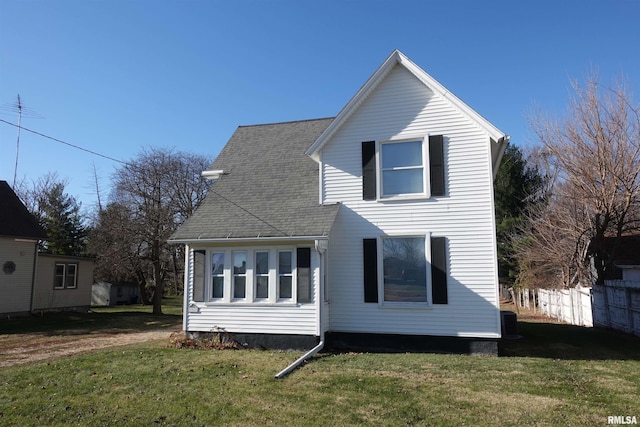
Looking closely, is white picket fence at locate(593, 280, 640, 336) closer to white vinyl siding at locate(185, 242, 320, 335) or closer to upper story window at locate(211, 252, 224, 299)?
white vinyl siding at locate(185, 242, 320, 335)

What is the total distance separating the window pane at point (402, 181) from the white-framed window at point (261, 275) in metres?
3.78

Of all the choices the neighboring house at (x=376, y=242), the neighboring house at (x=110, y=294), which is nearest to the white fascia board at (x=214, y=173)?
the neighboring house at (x=376, y=242)

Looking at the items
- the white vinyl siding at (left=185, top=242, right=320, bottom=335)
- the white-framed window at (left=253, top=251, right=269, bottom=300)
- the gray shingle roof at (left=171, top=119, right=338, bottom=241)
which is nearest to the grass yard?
the white vinyl siding at (left=185, top=242, right=320, bottom=335)

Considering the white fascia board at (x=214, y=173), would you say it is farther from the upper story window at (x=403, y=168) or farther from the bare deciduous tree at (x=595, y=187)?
the bare deciduous tree at (x=595, y=187)

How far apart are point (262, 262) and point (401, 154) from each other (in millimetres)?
4856

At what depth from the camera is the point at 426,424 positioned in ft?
18.7

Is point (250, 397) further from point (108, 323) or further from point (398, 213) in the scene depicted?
point (108, 323)

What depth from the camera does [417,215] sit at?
11.2 m

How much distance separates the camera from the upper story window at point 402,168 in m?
11.5

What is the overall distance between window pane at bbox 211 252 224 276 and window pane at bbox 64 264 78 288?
15.6m

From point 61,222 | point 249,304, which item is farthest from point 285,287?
point 61,222

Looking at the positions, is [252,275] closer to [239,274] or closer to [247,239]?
[239,274]

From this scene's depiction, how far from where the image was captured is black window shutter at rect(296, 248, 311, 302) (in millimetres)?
11023

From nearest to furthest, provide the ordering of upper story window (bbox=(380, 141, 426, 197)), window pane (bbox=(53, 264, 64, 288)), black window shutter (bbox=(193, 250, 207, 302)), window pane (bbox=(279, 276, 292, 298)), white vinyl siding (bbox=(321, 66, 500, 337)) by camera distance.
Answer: white vinyl siding (bbox=(321, 66, 500, 337))
window pane (bbox=(279, 276, 292, 298))
upper story window (bbox=(380, 141, 426, 197))
black window shutter (bbox=(193, 250, 207, 302))
window pane (bbox=(53, 264, 64, 288))
